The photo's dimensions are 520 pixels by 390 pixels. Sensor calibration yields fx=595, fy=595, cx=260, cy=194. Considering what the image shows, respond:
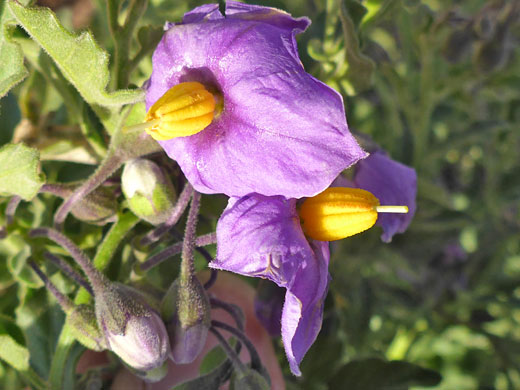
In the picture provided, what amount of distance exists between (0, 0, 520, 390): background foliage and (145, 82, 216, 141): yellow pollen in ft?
0.14

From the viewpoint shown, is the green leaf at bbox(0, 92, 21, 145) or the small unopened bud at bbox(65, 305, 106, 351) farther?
the green leaf at bbox(0, 92, 21, 145)

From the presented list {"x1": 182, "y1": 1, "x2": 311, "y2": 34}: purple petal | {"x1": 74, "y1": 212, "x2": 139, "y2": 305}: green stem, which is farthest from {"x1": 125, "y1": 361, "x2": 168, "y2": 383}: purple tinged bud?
{"x1": 182, "y1": 1, "x2": 311, "y2": 34}: purple petal

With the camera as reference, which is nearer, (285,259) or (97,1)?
(285,259)

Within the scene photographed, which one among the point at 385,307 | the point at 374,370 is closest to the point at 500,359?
the point at 385,307

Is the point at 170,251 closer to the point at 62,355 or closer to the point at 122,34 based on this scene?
the point at 62,355

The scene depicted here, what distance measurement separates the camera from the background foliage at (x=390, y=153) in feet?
2.71

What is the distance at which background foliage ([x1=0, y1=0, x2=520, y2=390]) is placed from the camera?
0.83m

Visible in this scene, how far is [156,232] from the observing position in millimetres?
784

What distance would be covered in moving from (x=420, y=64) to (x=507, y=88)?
0.71 ft

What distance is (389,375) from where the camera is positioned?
1071 mm

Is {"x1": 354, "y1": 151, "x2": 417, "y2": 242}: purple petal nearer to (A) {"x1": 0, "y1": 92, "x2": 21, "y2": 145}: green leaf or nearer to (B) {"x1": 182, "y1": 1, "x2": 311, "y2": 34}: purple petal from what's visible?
(B) {"x1": 182, "y1": 1, "x2": 311, "y2": 34}: purple petal

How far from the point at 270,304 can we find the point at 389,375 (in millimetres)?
260

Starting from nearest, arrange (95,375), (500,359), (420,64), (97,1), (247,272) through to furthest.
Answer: (247,272) → (95,375) → (97,1) → (420,64) → (500,359)

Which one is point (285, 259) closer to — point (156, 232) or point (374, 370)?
point (156, 232)
